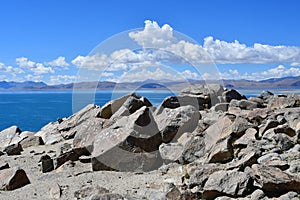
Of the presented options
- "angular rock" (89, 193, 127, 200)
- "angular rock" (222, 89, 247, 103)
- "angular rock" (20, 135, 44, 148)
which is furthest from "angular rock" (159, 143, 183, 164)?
"angular rock" (20, 135, 44, 148)

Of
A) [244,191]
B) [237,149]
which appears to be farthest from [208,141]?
[244,191]

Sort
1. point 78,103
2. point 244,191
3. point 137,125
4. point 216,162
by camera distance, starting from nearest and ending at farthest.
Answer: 1. point 244,191
2. point 216,162
3. point 137,125
4. point 78,103

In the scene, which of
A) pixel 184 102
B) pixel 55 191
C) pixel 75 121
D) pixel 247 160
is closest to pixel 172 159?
pixel 247 160

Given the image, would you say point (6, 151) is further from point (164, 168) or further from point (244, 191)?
point (244, 191)

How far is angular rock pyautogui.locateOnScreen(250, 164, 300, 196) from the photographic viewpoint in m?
9.37

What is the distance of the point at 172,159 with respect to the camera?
47.0 ft

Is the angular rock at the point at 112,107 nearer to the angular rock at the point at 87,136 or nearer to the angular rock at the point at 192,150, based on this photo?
the angular rock at the point at 87,136

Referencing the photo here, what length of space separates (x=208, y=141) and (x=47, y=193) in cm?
567

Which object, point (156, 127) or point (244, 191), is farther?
point (156, 127)

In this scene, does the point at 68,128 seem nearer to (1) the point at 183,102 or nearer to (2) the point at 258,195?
(1) the point at 183,102

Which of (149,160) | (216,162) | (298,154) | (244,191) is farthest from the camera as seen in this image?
(149,160)

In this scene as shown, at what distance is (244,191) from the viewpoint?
968 cm

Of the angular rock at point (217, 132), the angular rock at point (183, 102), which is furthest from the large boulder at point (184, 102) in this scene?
the angular rock at point (217, 132)

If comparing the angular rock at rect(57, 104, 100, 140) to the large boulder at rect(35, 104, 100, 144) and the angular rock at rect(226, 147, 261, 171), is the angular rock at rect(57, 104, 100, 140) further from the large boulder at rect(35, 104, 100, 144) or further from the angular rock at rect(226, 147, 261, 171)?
the angular rock at rect(226, 147, 261, 171)
